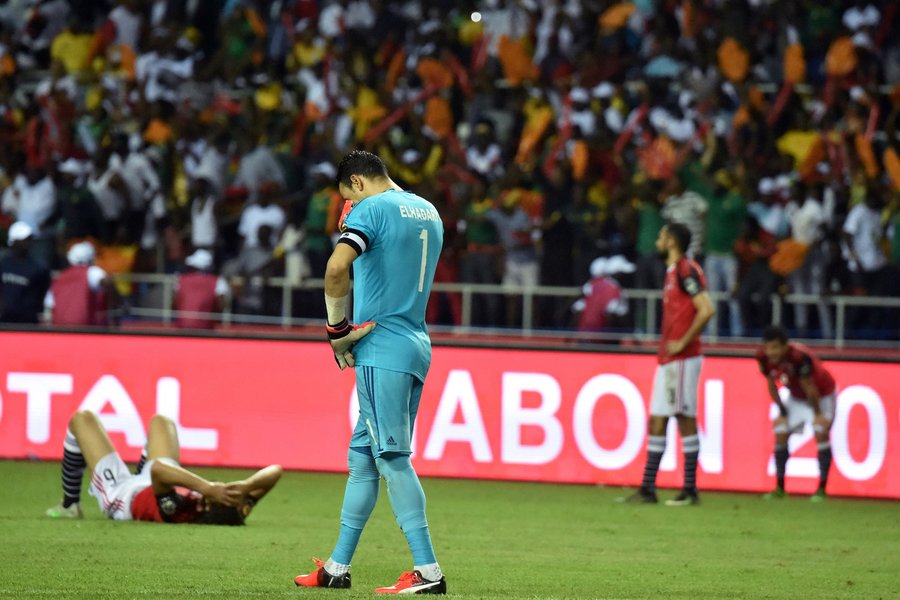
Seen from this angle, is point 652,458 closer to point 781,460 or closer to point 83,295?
point 781,460

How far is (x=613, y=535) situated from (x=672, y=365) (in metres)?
2.60

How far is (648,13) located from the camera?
2191 cm

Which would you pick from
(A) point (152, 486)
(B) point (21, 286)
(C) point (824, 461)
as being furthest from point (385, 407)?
(B) point (21, 286)

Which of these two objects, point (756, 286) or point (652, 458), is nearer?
point (652, 458)

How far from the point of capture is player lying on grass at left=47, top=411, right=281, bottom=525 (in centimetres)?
1014

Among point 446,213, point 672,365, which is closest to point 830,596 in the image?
point 672,365

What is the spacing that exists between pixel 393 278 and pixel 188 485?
3.10 m

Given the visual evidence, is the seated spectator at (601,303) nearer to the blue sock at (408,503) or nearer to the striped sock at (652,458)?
the striped sock at (652,458)

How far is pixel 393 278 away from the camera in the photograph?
756cm

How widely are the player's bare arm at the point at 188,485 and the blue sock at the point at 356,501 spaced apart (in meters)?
2.52

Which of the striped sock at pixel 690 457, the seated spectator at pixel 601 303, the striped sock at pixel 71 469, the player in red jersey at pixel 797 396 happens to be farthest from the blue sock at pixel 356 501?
the seated spectator at pixel 601 303

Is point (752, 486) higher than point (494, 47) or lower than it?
lower

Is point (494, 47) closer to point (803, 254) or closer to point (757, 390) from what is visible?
point (803, 254)

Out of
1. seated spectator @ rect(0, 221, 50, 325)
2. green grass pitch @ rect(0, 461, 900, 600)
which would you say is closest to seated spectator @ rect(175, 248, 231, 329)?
seated spectator @ rect(0, 221, 50, 325)
